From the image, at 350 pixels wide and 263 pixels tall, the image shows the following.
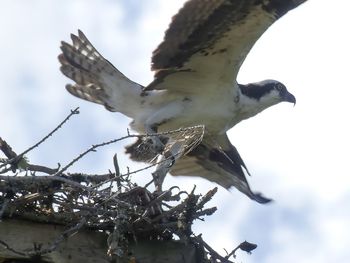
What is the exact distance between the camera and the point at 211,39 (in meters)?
7.36

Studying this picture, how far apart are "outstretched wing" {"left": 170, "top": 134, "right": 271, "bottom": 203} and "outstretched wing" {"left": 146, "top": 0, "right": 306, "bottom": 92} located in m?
0.82

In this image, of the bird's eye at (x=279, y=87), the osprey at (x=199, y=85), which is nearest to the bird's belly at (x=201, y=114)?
the osprey at (x=199, y=85)

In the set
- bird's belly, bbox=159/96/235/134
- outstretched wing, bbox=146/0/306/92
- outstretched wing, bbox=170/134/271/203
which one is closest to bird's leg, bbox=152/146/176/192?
bird's belly, bbox=159/96/235/134

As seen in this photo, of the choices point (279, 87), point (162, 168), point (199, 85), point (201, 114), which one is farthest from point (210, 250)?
point (279, 87)

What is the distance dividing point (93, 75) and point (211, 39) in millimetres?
1216

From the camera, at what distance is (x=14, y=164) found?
5.42 m

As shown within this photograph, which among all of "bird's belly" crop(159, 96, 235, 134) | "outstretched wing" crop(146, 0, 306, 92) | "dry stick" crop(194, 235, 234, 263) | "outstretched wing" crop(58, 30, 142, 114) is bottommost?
"dry stick" crop(194, 235, 234, 263)

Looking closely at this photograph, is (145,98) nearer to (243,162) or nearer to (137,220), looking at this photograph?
(243,162)

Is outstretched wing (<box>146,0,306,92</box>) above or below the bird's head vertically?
below

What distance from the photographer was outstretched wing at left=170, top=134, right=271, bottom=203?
843 centimetres

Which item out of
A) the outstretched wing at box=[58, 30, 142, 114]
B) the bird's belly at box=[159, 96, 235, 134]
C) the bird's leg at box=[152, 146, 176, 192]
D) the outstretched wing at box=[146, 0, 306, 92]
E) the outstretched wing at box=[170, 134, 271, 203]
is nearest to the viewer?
the outstretched wing at box=[146, 0, 306, 92]

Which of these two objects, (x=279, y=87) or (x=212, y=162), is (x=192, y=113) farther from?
(x=279, y=87)

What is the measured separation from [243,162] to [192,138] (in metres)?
1.32

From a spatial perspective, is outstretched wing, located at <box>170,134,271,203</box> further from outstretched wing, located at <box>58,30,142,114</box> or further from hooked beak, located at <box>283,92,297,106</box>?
outstretched wing, located at <box>58,30,142,114</box>
